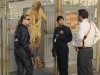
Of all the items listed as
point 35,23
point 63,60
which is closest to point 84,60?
point 63,60

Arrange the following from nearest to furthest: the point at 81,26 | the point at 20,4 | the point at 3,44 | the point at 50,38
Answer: the point at 81,26 < the point at 3,44 < the point at 50,38 < the point at 20,4

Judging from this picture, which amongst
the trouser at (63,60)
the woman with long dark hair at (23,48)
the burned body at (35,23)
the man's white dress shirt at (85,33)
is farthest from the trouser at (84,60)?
the burned body at (35,23)

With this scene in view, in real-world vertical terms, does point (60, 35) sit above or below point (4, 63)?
above

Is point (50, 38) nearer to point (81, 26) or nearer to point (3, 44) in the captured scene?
point (3, 44)

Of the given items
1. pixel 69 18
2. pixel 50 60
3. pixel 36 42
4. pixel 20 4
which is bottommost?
pixel 50 60

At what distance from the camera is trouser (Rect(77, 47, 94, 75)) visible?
664cm

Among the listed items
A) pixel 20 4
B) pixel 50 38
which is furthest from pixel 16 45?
pixel 20 4

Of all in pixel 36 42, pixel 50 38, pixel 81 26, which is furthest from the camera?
pixel 50 38

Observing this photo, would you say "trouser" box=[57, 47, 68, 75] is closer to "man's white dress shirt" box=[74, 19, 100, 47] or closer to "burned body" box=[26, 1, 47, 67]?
"man's white dress shirt" box=[74, 19, 100, 47]

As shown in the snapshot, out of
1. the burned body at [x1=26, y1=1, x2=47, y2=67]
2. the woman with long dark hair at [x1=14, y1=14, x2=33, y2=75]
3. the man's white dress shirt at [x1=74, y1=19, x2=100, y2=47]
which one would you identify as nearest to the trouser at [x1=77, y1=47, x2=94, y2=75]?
the man's white dress shirt at [x1=74, y1=19, x2=100, y2=47]

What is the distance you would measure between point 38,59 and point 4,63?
174 centimetres

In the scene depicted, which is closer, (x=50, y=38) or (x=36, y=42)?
(x=36, y=42)

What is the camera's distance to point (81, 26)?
646 centimetres

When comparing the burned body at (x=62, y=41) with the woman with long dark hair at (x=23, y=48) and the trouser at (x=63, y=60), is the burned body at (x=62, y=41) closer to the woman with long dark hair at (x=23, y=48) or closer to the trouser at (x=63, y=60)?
the trouser at (x=63, y=60)
